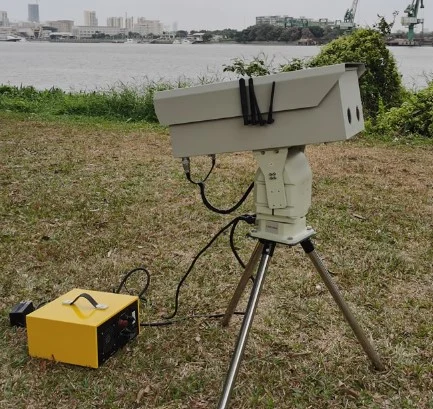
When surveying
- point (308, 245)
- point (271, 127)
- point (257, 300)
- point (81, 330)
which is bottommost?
point (81, 330)

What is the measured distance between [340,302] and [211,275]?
1.18m

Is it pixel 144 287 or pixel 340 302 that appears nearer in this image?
pixel 340 302

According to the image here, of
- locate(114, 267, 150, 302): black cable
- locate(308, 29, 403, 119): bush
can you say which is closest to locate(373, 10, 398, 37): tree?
locate(308, 29, 403, 119): bush

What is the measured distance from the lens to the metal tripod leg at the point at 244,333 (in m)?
1.82

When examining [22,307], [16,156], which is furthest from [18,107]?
[22,307]

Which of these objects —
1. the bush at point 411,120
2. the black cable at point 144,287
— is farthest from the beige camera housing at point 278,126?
the bush at point 411,120

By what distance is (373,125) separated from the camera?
24.2 ft

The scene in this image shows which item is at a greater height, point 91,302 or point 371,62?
point 371,62

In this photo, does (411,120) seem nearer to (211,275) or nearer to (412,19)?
(412,19)

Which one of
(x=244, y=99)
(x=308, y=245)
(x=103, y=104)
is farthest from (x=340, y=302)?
(x=103, y=104)

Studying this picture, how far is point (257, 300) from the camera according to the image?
6.28 ft

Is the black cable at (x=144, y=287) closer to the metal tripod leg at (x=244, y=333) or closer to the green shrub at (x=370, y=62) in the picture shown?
the metal tripod leg at (x=244, y=333)

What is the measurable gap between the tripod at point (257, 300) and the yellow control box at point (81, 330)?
0.49 meters

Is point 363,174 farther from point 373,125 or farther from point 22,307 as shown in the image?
point 22,307
